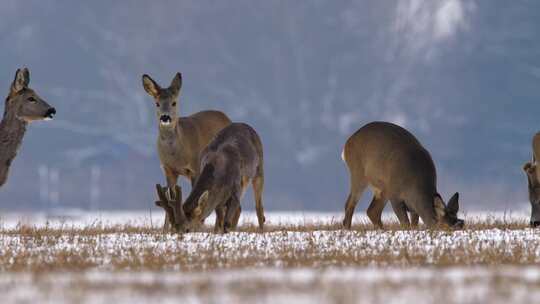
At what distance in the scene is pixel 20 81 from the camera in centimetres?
1602

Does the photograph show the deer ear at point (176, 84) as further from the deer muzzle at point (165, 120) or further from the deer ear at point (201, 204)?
the deer ear at point (201, 204)

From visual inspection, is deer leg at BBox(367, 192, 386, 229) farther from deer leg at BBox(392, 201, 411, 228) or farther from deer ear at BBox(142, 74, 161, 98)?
deer ear at BBox(142, 74, 161, 98)

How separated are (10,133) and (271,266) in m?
8.56

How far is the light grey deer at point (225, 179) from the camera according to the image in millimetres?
13250

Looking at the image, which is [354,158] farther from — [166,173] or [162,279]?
[162,279]

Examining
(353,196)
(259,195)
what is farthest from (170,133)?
(353,196)

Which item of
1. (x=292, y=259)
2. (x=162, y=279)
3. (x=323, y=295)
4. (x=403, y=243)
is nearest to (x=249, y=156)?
(x=403, y=243)

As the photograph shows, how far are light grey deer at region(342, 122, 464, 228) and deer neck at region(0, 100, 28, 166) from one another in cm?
612

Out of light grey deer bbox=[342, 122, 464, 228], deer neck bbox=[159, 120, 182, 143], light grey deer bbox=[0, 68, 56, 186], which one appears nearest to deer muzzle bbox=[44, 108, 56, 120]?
light grey deer bbox=[0, 68, 56, 186]

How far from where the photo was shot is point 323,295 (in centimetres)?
586

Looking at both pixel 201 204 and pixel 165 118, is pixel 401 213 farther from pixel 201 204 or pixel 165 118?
pixel 165 118

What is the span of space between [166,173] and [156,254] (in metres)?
7.07

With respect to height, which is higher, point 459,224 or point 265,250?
point 459,224

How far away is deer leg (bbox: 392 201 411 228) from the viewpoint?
16.1 meters
